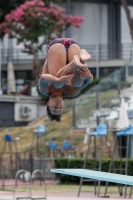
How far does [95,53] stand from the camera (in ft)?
161

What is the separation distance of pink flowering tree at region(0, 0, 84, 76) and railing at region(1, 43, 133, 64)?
4.06 meters

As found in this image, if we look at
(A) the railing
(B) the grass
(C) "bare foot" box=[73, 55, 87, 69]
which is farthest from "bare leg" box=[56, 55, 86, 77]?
(A) the railing

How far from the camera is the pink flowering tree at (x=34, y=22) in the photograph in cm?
4409

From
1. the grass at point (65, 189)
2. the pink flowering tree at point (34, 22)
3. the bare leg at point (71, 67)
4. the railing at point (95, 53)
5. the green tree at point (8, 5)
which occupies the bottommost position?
the grass at point (65, 189)

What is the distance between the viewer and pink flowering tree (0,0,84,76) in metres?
44.1

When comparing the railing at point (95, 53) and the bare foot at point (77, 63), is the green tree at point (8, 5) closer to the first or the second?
the railing at point (95, 53)

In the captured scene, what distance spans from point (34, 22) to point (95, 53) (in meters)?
6.42

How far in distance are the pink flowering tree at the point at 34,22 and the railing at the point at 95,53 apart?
4.06 meters

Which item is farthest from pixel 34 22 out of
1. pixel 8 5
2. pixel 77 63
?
pixel 77 63

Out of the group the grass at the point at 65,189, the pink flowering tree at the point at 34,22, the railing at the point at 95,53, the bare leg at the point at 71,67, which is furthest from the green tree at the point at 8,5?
the bare leg at the point at 71,67

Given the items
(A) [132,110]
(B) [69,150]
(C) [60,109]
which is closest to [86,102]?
(B) [69,150]

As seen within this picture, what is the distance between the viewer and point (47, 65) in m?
13.5

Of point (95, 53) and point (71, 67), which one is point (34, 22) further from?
point (71, 67)

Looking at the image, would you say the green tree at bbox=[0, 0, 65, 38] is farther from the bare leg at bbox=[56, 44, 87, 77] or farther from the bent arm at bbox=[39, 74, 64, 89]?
the bent arm at bbox=[39, 74, 64, 89]
